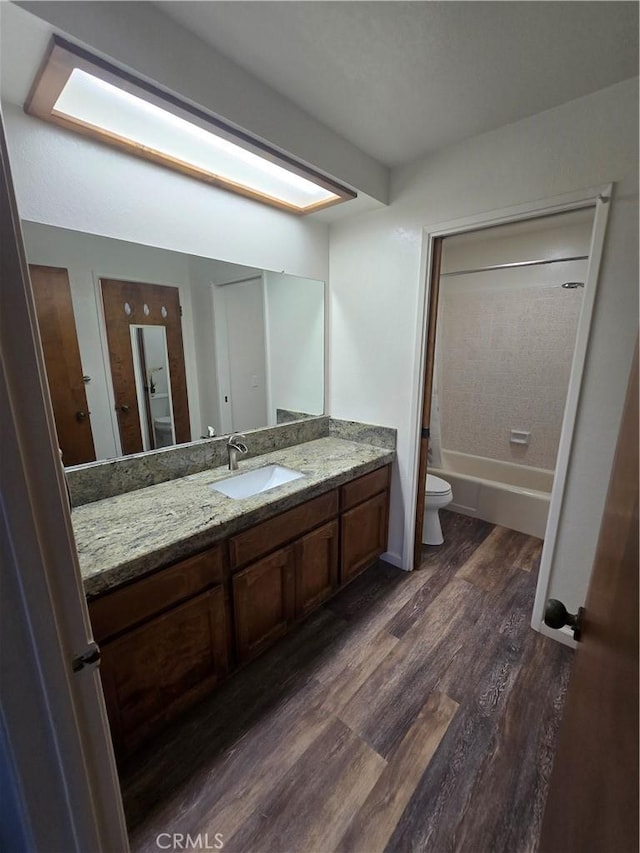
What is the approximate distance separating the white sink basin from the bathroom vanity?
0.04 m

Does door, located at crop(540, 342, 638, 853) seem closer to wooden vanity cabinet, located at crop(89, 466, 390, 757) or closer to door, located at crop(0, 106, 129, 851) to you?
door, located at crop(0, 106, 129, 851)

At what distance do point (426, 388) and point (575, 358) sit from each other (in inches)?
28.4

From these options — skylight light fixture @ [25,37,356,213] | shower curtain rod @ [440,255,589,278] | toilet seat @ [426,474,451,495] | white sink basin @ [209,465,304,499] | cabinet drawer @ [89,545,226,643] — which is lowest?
toilet seat @ [426,474,451,495]

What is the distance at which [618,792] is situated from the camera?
439mm

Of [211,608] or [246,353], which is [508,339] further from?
[211,608]

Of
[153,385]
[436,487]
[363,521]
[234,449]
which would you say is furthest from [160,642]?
[436,487]

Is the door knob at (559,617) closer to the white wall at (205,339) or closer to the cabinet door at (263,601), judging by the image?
the cabinet door at (263,601)

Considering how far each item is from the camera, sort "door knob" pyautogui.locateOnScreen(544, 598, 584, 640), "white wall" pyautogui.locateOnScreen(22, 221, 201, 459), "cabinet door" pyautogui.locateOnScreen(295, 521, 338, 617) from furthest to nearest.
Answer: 1. "cabinet door" pyautogui.locateOnScreen(295, 521, 338, 617)
2. "white wall" pyautogui.locateOnScreen(22, 221, 201, 459)
3. "door knob" pyautogui.locateOnScreen(544, 598, 584, 640)

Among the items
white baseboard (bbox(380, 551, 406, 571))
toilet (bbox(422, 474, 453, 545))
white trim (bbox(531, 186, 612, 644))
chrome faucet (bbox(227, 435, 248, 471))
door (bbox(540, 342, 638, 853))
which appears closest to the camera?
door (bbox(540, 342, 638, 853))

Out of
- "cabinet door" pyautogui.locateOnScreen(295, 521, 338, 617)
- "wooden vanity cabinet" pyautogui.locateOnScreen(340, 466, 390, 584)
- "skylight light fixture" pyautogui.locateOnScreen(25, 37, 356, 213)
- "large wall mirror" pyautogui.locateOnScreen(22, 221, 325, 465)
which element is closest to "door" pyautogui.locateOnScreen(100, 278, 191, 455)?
"large wall mirror" pyautogui.locateOnScreen(22, 221, 325, 465)

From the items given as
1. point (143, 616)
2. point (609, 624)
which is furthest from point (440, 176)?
point (143, 616)

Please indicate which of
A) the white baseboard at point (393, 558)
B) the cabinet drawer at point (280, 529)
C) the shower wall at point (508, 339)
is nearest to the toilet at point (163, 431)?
the cabinet drawer at point (280, 529)

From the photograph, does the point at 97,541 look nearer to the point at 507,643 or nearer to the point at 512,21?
the point at 507,643

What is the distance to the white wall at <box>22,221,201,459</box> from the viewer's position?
1.31 metres
